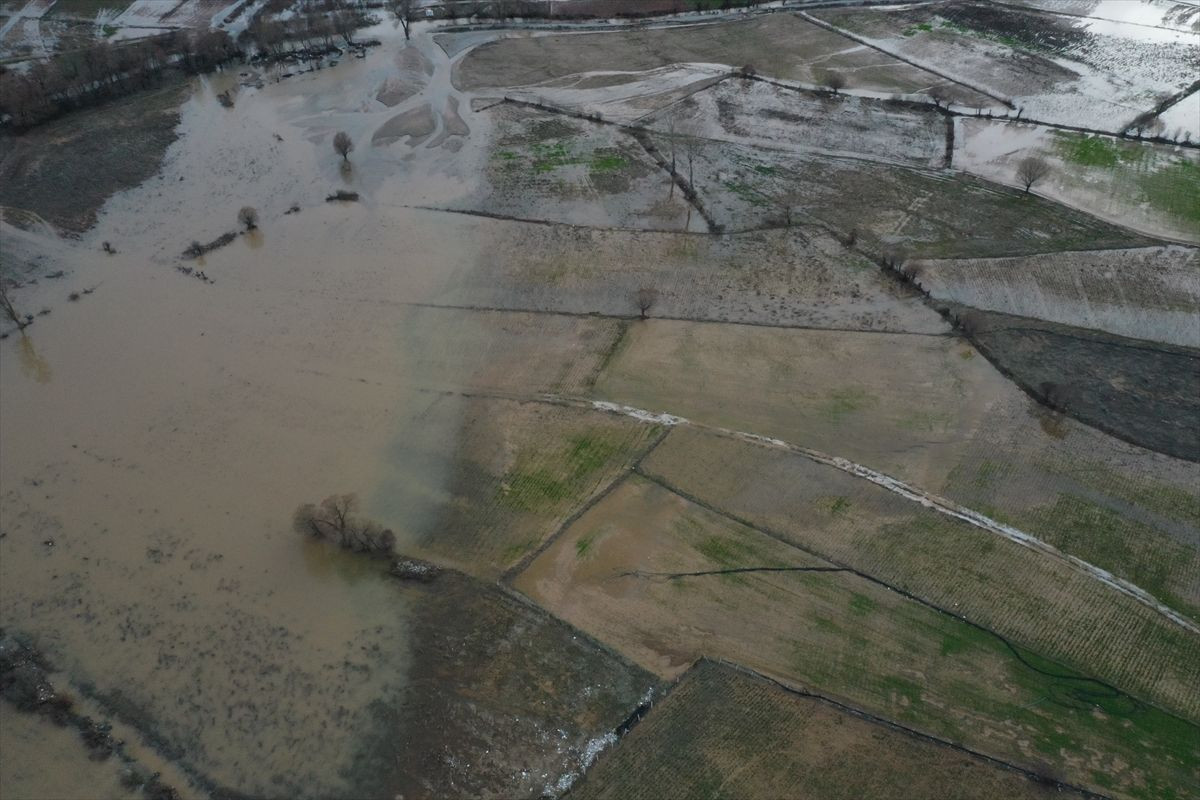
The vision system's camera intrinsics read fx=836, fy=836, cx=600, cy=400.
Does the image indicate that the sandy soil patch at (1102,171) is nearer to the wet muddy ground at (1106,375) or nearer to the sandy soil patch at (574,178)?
the wet muddy ground at (1106,375)

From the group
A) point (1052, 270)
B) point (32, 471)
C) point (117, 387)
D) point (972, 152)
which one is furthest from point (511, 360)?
point (972, 152)

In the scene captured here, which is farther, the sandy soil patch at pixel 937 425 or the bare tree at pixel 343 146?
the bare tree at pixel 343 146

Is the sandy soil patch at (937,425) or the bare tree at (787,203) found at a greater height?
the bare tree at (787,203)

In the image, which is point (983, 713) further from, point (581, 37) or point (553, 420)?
point (581, 37)

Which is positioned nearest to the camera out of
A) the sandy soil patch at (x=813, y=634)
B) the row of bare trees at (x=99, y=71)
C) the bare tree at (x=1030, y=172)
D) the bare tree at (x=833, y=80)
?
the sandy soil patch at (x=813, y=634)

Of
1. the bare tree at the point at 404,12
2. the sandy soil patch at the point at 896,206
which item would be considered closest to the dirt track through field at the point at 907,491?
the sandy soil patch at the point at 896,206

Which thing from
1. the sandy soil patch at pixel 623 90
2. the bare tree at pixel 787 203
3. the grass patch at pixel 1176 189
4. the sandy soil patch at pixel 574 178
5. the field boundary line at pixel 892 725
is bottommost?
the field boundary line at pixel 892 725

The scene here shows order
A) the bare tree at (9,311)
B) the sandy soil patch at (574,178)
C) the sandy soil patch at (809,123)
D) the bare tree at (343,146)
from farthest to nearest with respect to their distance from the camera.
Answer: the sandy soil patch at (809,123)
the bare tree at (343,146)
the sandy soil patch at (574,178)
the bare tree at (9,311)
